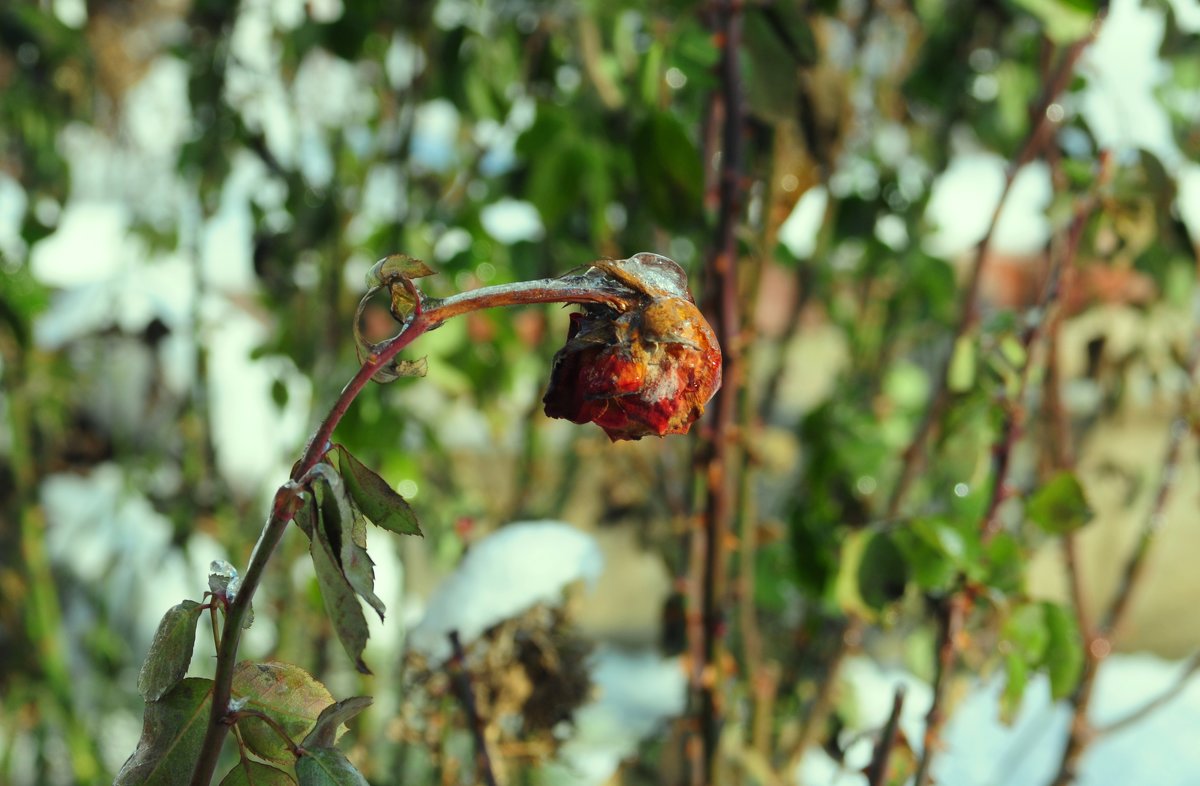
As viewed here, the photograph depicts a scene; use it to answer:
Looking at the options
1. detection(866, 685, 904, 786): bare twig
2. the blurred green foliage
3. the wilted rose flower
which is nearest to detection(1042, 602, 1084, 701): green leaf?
the blurred green foliage

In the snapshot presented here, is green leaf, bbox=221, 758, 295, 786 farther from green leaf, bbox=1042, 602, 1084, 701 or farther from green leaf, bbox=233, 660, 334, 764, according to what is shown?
green leaf, bbox=1042, 602, 1084, 701

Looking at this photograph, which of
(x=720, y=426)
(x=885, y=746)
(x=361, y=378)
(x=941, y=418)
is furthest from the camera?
(x=941, y=418)

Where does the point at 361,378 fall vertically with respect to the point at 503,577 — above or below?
below

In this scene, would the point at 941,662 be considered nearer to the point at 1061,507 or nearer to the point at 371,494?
the point at 1061,507

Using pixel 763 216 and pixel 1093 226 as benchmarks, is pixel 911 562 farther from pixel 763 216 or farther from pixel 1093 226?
pixel 1093 226

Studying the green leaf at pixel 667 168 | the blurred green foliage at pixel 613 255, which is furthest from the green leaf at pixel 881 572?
the green leaf at pixel 667 168

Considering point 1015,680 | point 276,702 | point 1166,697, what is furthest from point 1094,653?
point 276,702
